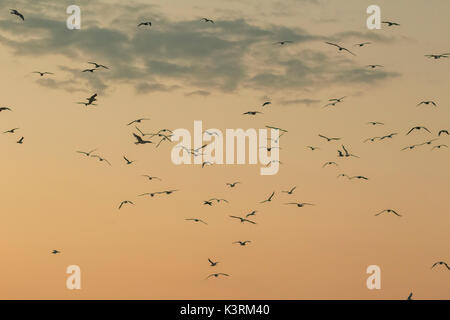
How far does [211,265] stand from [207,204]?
8.62 meters

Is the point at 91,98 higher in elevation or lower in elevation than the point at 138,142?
higher

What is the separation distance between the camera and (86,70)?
103 m

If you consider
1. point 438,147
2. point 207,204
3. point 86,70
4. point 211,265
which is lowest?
point 211,265

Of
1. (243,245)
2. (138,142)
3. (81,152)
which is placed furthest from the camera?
(243,245)

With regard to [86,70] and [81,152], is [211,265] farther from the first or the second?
[86,70]

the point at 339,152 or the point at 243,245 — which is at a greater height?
the point at 339,152
